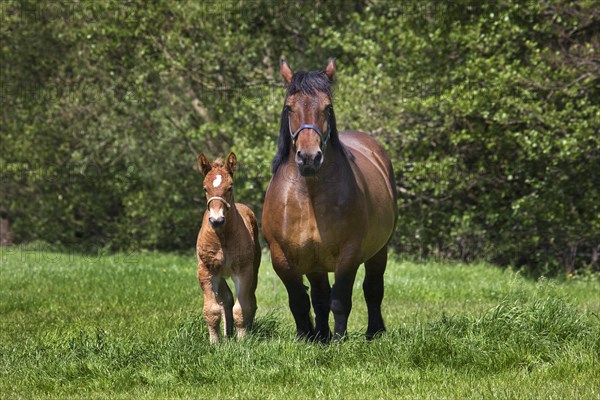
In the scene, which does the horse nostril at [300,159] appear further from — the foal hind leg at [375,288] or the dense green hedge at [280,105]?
the dense green hedge at [280,105]

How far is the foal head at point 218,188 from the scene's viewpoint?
23.8 ft

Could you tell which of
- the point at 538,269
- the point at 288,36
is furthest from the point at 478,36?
the point at 288,36

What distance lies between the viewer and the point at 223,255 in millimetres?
7625

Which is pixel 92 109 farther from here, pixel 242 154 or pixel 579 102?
pixel 579 102

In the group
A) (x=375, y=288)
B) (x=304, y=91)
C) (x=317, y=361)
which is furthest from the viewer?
(x=375, y=288)

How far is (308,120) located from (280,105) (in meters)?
11.6

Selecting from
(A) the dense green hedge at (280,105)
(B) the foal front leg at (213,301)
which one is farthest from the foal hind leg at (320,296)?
(A) the dense green hedge at (280,105)

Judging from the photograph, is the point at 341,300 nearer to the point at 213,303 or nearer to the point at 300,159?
the point at 213,303

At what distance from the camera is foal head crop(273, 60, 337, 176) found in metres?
6.74

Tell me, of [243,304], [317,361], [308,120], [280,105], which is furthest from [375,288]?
Answer: [280,105]

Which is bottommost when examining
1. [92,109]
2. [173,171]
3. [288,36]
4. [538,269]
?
[538,269]

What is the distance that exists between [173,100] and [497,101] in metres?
8.43

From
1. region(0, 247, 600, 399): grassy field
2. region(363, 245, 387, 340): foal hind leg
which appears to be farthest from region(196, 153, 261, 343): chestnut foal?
region(363, 245, 387, 340): foal hind leg

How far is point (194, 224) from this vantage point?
21.7m
